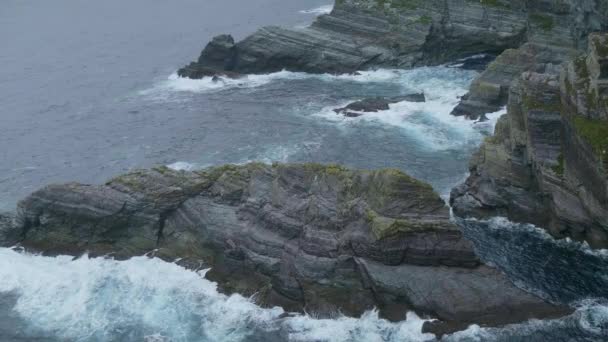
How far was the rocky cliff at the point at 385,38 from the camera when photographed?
90.2 m

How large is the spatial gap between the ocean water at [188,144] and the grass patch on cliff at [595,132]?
7.60 meters

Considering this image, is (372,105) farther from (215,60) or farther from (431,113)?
(215,60)

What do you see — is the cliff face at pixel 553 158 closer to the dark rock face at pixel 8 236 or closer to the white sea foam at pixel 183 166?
the white sea foam at pixel 183 166

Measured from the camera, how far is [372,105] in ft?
257

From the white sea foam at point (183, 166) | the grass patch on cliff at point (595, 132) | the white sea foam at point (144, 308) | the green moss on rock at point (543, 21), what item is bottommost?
the white sea foam at point (144, 308)

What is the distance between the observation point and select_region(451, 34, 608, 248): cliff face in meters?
45.9

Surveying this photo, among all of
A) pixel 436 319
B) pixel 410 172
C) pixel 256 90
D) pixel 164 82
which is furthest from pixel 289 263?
pixel 164 82

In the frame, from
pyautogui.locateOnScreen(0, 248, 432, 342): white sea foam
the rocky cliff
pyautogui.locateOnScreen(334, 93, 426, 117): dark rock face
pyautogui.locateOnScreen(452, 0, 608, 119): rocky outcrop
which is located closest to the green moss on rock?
pyautogui.locateOnScreen(452, 0, 608, 119): rocky outcrop

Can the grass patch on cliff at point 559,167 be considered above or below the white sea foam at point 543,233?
above

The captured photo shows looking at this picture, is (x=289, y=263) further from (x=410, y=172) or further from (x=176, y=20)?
(x=176, y=20)

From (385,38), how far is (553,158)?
→ 163 feet

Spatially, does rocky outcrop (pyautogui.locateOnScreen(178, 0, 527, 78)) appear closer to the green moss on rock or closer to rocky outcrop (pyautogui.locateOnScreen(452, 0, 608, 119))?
the green moss on rock

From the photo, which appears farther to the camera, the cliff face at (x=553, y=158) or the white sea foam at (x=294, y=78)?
the white sea foam at (x=294, y=78)

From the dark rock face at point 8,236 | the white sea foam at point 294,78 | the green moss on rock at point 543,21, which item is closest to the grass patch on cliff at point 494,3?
the green moss on rock at point 543,21
